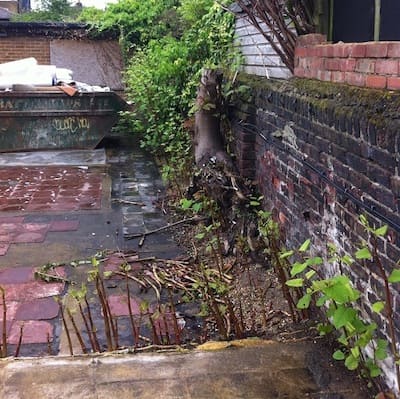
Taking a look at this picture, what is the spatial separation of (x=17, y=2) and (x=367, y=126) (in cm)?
3318

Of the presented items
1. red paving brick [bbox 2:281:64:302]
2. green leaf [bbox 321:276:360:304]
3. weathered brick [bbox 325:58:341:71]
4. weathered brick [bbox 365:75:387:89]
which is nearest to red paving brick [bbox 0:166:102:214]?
red paving brick [bbox 2:281:64:302]

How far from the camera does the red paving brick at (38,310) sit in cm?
404

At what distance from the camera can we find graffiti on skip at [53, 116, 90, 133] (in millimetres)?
10516

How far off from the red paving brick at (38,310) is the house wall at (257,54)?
2576 mm

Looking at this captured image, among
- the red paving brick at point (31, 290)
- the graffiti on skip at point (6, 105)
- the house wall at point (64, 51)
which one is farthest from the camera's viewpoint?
the house wall at point (64, 51)

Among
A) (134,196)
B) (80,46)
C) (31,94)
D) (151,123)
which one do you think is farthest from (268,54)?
(80,46)

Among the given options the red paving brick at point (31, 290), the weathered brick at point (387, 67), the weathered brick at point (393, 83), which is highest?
the weathered brick at point (387, 67)

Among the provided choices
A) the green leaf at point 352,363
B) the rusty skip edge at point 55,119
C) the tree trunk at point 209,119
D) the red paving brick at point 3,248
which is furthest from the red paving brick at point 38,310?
the rusty skip edge at point 55,119

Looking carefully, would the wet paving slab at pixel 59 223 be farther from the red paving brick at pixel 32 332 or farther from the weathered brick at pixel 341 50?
the weathered brick at pixel 341 50

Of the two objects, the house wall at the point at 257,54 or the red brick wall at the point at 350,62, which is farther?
the house wall at the point at 257,54

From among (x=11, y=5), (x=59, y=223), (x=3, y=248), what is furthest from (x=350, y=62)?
(x=11, y=5)

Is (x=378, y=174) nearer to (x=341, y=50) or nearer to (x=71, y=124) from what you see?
(x=341, y=50)

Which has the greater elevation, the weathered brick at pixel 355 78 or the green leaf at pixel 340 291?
the weathered brick at pixel 355 78

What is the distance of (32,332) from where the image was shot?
3.80 m
